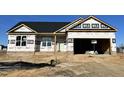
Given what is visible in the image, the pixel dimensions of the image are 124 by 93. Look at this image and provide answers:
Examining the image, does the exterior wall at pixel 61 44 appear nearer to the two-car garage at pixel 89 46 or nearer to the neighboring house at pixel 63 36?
the neighboring house at pixel 63 36

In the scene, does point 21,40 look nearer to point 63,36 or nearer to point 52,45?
point 52,45

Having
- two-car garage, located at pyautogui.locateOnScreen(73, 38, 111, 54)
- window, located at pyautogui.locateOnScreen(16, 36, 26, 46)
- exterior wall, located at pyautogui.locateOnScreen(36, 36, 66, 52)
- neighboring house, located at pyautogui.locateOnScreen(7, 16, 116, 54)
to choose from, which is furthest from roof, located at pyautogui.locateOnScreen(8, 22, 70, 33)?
two-car garage, located at pyautogui.locateOnScreen(73, 38, 111, 54)

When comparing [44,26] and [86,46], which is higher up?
[44,26]

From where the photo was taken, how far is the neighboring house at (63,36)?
23.6 metres

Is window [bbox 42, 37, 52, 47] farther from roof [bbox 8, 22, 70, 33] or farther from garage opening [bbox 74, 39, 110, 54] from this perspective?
garage opening [bbox 74, 39, 110, 54]

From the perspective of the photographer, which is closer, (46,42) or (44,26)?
(46,42)

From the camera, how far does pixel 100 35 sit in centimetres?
2359

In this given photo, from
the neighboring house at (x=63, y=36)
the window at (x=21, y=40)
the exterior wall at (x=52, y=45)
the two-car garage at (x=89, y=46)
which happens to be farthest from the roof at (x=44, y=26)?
the two-car garage at (x=89, y=46)

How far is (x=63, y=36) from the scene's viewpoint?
26.2m

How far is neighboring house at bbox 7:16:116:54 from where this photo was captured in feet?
77.3

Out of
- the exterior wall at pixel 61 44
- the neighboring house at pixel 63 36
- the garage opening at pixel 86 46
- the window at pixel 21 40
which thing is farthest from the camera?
the exterior wall at pixel 61 44

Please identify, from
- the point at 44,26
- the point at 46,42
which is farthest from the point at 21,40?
the point at 44,26

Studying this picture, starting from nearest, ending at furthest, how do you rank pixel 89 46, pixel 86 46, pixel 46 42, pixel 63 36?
1. pixel 63 36
2. pixel 46 42
3. pixel 89 46
4. pixel 86 46
